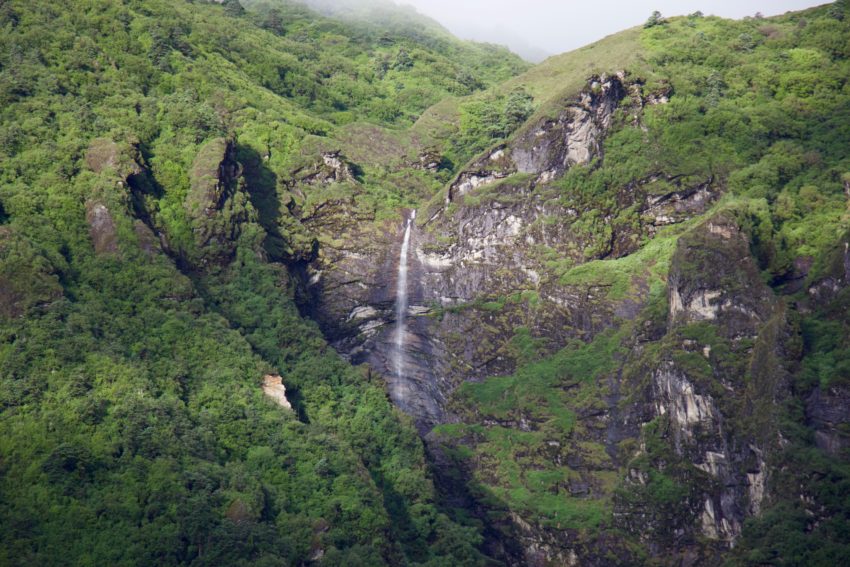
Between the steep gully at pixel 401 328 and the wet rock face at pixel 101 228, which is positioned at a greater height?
the wet rock face at pixel 101 228

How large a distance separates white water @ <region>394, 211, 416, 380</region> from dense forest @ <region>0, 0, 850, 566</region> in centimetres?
101

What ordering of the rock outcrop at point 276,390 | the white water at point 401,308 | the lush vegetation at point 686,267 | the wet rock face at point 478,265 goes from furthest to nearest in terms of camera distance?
the white water at point 401,308 → the wet rock face at point 478,265 → the rock outcrop at point 276,390 → the lush vegetation at point 686,267

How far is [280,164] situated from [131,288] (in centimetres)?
2127

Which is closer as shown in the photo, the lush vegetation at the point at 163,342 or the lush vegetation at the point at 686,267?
the lush vegetation at the point at 163,342

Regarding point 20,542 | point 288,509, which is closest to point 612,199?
point 288,509

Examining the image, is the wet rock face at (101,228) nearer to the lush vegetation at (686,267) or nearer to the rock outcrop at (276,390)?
the rock outcrop at (276,390)

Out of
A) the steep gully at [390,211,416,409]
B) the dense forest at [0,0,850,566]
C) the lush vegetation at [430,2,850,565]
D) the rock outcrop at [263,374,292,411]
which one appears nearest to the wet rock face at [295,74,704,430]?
the dense forest at [0,0,850,566]

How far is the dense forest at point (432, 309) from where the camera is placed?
6388 cm

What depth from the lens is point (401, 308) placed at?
283 feet

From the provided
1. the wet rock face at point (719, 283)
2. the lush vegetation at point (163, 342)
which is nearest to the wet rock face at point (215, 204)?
the lush vegetation at point (163, 342)

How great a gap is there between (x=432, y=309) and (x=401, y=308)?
90.6 inches

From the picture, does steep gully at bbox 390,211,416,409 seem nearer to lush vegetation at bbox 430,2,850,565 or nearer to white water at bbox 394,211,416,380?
white water at bbox 394,211,416,380

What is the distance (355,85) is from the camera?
4660 inches

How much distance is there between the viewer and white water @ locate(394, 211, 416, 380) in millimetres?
84625
